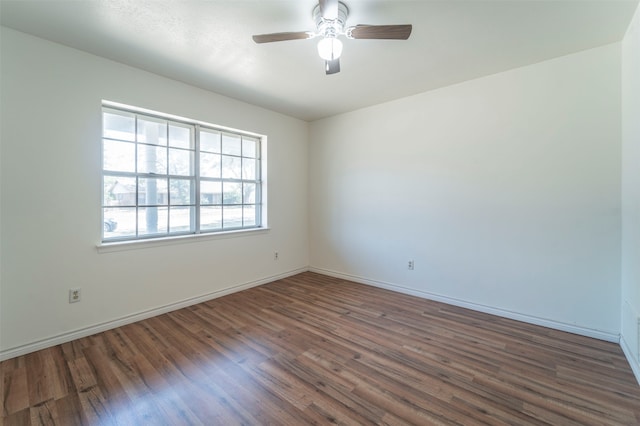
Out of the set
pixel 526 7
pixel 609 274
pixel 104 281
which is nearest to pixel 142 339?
pixel 104 281

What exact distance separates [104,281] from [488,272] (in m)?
3.98

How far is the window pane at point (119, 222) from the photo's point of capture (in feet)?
9.02

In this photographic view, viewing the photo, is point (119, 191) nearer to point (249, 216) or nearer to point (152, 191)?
point (152, 191)

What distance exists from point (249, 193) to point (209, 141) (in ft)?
3.01

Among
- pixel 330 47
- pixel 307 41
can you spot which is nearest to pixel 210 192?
pixel 307 41

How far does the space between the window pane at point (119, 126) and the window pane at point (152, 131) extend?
0.07m

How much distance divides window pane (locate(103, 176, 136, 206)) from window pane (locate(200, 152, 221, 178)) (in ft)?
2.63

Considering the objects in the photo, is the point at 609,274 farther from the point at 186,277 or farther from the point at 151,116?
the point at 151,116

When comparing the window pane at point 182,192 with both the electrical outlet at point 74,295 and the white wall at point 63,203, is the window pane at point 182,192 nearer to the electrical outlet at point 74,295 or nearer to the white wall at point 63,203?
the white wall at point 63,203

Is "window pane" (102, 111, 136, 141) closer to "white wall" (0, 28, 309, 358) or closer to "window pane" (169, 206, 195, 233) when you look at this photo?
"white wall" (0, 28, 309, 358)

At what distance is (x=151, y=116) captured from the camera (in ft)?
9.91

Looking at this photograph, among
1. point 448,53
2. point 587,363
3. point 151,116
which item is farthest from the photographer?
point 151,116

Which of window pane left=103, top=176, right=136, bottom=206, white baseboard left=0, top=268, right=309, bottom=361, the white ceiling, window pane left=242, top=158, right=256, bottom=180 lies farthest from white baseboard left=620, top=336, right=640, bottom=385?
window pane left=103, top=176, right=136, bottom=206

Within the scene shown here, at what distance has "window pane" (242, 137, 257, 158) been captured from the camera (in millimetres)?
4004
